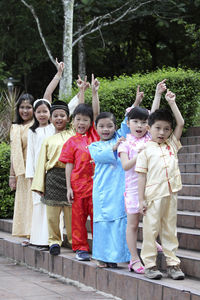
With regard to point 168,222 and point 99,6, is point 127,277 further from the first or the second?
point 99,6

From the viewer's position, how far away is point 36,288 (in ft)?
16.8

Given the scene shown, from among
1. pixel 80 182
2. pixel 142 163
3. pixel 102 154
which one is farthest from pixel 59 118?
pixel 142 163

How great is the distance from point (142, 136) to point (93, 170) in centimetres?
80

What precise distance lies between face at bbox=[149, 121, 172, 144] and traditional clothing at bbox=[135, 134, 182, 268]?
126 millimetres

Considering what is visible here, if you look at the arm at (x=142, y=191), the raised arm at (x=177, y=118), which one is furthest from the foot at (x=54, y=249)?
the raised arm at (x=177, y=118)

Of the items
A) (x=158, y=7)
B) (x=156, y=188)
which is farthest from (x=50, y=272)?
(x=158, y=7)

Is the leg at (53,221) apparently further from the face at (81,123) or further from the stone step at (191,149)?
the stone step at (191,149)

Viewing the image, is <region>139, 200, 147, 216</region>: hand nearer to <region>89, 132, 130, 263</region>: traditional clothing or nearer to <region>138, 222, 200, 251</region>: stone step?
<region>89, 132, 130, 263</region>: traditional clothing

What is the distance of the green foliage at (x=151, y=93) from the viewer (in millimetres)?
8984

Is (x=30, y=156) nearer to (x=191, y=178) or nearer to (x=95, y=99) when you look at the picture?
(x=95, y=99)

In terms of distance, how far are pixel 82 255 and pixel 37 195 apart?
45.4 inches

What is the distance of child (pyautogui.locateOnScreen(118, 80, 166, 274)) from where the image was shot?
15.1ft

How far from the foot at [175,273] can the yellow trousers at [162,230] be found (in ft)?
0.13

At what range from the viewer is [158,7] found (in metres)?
16.6
